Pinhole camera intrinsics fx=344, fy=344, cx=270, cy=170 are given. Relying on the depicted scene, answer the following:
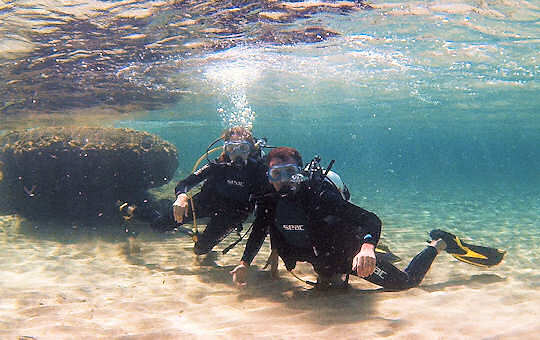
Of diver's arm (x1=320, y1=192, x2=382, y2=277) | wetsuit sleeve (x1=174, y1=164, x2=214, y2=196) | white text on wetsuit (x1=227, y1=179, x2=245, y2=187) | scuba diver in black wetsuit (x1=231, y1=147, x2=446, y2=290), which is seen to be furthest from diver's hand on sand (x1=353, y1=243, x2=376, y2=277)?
wetsuit sleeve (x1=174, y1=164, x2=214, y2=196)

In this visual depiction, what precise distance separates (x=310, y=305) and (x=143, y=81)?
1523 centimetres

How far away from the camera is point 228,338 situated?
11.8 ft

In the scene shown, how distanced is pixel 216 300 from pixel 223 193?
273cm

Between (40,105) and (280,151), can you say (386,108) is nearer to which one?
(40,105)

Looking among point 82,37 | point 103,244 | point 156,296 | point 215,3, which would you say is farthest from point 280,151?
point 82,37

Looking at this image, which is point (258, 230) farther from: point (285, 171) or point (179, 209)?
point (179, 209)

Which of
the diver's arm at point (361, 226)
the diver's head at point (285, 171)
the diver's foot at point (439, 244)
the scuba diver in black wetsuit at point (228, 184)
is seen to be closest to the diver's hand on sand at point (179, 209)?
the scuba diver in black wetsuit at point (228, 184)

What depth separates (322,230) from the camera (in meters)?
5.05

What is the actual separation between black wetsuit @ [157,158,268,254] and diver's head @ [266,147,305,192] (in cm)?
175

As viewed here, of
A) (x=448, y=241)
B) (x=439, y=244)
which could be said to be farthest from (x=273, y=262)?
(x=448, y=241)

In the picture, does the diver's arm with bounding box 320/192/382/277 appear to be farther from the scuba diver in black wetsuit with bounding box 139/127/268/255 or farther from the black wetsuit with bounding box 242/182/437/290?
the scuba diver in black wetsuit with bounding box 139/127/268/255

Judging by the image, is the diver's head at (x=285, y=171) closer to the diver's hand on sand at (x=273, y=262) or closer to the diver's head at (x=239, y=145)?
the diver's hand on sand at (x=273, y=262)

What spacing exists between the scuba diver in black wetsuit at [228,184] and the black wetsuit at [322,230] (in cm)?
180

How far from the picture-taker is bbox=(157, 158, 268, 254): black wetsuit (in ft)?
23.7
